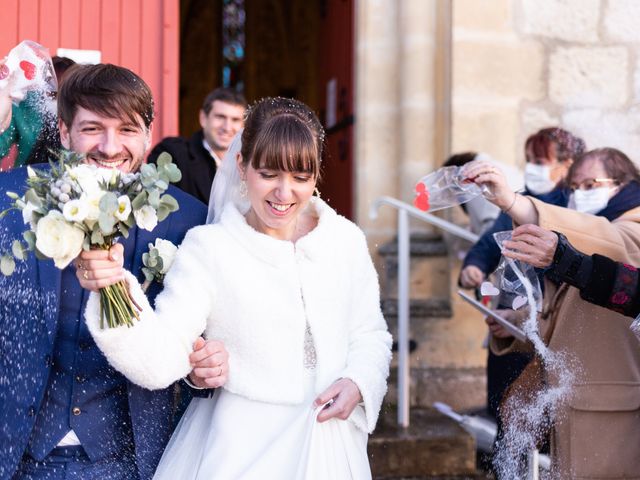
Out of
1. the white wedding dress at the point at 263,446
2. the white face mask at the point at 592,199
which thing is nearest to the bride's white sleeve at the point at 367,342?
the white wedding dress at the point at 263,446

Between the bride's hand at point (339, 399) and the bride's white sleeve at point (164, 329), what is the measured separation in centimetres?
39

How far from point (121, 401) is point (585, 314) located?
159cm

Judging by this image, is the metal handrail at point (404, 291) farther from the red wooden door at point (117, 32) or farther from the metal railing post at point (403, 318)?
the red wooden door at point (117, 32)

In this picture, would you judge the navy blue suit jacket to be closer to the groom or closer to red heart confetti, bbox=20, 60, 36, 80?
the groom

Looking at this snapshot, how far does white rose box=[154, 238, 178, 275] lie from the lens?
261 cm

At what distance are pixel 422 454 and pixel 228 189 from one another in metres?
2.31

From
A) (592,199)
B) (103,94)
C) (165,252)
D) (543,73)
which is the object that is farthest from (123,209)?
(543,73)

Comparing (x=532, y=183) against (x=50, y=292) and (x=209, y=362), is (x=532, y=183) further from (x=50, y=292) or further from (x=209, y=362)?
(x=50, y=292)

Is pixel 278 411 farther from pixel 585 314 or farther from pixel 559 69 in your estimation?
pixel 559 69

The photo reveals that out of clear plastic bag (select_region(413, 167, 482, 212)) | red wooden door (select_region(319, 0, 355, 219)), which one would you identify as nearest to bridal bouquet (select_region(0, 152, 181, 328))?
clear plastic bag (select_region(413, 167, 482, 212))

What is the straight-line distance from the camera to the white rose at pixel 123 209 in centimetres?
221

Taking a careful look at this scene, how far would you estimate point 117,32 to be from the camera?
16.4 ft

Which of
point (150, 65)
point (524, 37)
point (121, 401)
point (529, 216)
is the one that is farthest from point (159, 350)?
point (524, 37)

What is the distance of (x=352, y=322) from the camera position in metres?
2.81
